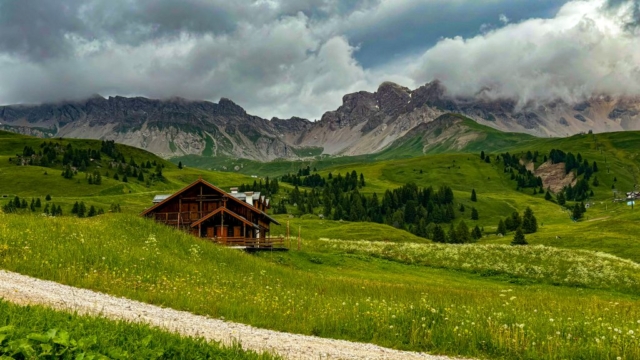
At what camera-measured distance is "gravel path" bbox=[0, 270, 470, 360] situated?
14273 millimetres

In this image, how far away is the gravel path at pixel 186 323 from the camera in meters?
14.3

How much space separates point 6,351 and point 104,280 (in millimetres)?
15142

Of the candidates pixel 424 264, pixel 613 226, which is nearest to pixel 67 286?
pixel 424 264

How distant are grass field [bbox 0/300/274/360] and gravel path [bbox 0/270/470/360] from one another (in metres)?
2.00

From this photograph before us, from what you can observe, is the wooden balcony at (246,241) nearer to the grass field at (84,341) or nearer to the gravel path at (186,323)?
the gravel path at (186,323)

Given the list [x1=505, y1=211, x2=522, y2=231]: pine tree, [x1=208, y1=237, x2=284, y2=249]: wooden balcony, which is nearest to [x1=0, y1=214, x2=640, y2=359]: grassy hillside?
[x1=208, y1=237, x2=284, y2=249]: wooden balcony

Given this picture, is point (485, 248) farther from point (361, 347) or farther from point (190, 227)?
point (361, 347)

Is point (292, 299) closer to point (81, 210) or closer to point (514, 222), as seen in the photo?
point (81, 210)

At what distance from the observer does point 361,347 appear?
1562 cm

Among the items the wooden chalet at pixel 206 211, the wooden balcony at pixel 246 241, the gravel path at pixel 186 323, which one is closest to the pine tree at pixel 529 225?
the wooden chalet at pixel 206 211

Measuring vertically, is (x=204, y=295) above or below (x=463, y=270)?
above

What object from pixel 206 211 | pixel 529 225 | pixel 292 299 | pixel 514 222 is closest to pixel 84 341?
pixel 292 299

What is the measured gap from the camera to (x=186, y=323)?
1667 cm

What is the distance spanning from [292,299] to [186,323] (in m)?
6.40
